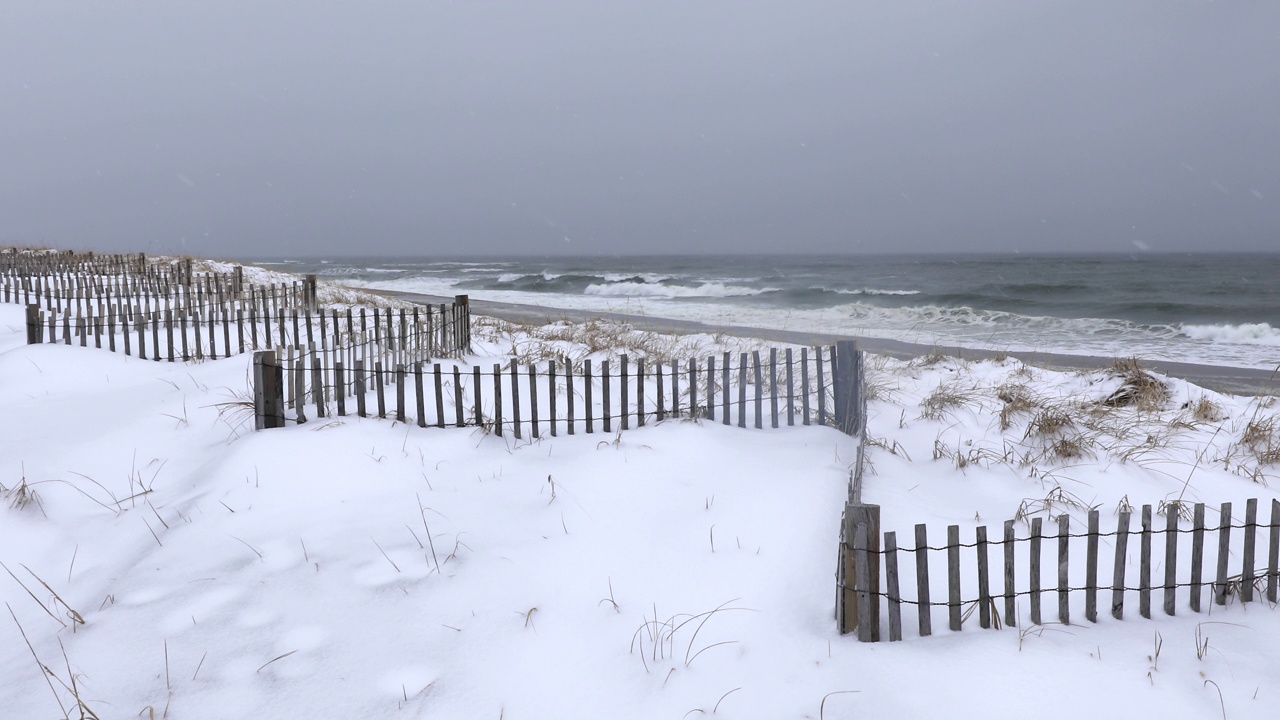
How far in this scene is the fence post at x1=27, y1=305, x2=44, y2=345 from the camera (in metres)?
8.91

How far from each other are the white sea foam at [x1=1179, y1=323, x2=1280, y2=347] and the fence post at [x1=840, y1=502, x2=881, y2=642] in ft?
72.5

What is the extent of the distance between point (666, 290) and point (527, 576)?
3972 centimetres

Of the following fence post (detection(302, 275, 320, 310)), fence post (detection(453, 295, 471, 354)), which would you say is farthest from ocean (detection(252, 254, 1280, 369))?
fence post (detection(302, 275, 320, 310))

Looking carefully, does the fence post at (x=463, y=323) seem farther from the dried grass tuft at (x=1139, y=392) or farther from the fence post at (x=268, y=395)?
the dried grass tuft at (x=1139, y=392)

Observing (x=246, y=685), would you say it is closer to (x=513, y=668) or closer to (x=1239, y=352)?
(x=513, y=668)

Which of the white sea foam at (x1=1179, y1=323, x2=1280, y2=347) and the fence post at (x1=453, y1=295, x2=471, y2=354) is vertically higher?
the fence post at (x1=453, y1=295, x2=471, y2=354)

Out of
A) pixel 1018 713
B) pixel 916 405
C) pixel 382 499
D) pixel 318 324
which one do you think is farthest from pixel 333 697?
pixel 318 324

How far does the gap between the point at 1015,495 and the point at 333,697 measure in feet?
15.8

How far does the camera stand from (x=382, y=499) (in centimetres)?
469

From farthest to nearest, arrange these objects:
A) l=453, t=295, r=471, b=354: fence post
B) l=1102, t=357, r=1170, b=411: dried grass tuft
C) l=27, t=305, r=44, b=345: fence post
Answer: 1. l=453, t=295, r=471, b=354: fence post
2. l=27, t=305, r=44, b=345: fence post
3. l=1102, t=357, r=1170, b=411: dried grass tuft

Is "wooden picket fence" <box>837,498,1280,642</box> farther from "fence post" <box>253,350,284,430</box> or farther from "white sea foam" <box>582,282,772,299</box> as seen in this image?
"white sea foam" <box>582,282,772,299</box>

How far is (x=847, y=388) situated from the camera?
6.50 metres

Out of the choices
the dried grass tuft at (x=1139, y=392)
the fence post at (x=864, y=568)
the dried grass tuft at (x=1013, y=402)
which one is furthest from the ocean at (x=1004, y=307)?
the fence post at (x=864, y=568)

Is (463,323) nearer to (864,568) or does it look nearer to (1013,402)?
(1013,402)
